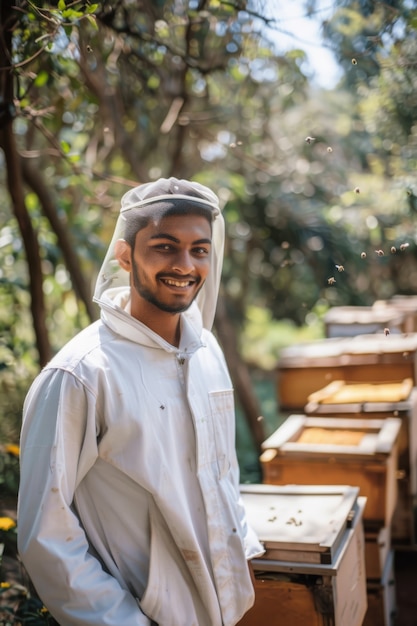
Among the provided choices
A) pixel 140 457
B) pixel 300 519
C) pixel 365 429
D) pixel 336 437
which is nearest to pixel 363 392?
pixel 365 429

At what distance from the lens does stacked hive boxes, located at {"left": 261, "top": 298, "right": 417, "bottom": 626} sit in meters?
2.86

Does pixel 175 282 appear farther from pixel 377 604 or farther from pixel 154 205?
pixel 377 604

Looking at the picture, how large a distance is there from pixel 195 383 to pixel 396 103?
204 cm

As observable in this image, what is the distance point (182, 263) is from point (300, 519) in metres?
1.13

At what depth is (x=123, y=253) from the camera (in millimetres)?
1830

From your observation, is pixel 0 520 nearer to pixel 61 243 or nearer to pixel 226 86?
pixel 61 243

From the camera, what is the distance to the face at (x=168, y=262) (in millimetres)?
1739

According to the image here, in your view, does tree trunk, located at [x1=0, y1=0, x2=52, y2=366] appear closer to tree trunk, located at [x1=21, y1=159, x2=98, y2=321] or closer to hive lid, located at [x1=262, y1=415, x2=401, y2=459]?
tree trunk, located at [x1=21, y1=159, x2=98, y2=321]

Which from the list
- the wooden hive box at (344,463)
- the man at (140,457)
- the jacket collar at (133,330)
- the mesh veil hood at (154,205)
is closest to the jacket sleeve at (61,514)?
the man at (140,457)

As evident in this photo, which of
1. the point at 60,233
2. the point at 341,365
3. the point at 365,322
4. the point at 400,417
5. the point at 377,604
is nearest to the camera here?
the point at 377,604

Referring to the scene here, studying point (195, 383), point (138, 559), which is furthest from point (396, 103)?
point (138, 559)

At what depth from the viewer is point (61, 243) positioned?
3773 millimetres

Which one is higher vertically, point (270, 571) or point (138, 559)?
point (138, 559)

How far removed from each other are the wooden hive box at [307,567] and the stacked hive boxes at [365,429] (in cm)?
48
